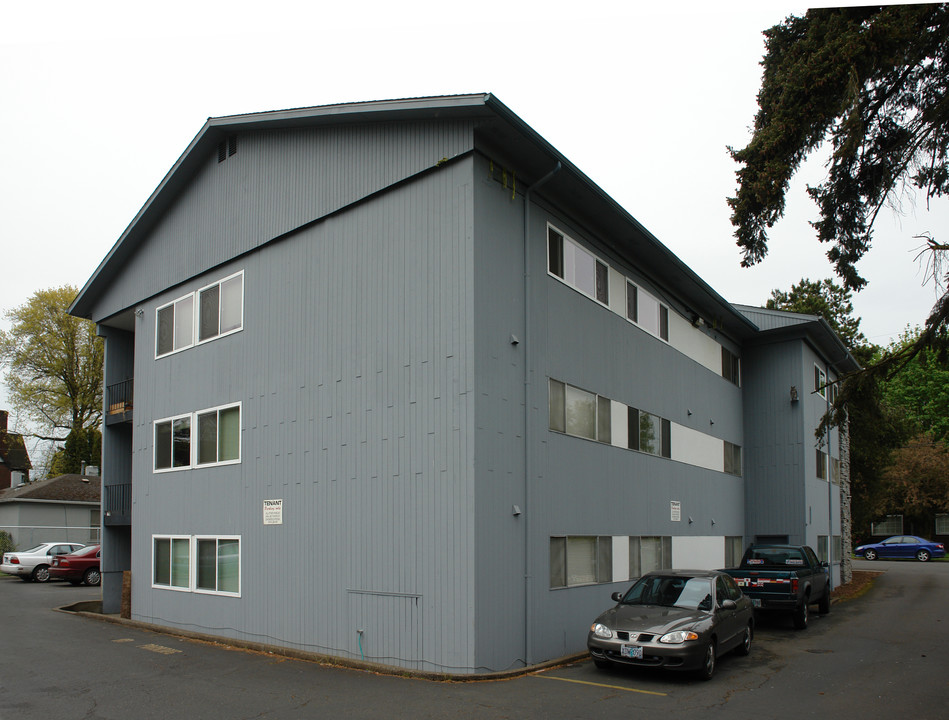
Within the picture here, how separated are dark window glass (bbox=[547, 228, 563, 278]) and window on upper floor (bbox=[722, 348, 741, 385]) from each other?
1107cm

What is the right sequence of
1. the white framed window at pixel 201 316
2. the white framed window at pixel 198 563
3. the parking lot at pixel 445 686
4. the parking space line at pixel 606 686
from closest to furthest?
→ the parking lot at pixel 445 686, the parking space line at pixel 606 686, the white framed window at pixel 198 563, the white framed window at pixel 201 316

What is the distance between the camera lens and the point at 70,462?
46.3m

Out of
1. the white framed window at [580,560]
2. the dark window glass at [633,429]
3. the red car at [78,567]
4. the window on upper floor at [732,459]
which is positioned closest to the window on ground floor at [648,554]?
the white framed window at [580,560]

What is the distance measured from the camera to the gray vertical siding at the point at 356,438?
11.7 m

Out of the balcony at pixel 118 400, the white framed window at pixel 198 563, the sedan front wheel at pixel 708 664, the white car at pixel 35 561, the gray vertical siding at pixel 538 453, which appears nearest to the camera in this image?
the sedan front wheel at pixel 708 664

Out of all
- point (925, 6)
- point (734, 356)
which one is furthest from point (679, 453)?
point (925, 6)

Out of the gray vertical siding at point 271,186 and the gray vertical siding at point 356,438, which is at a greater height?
the gray vertical siding at point 271,186

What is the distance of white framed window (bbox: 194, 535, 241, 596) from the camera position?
15.4 metres

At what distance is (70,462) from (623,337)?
40497 mm

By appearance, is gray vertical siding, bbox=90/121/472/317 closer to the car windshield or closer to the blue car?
the car windshield

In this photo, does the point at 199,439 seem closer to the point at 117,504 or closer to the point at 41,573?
the point at 117,504

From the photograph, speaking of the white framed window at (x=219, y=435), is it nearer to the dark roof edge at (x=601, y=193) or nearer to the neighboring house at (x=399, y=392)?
the neighboring house at (x=399, y=392)

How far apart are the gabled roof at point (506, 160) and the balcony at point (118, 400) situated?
92.8 inches

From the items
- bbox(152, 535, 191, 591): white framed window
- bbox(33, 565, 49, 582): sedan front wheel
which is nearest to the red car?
bbox(33, 565, 49, 582): sedan front wheel
